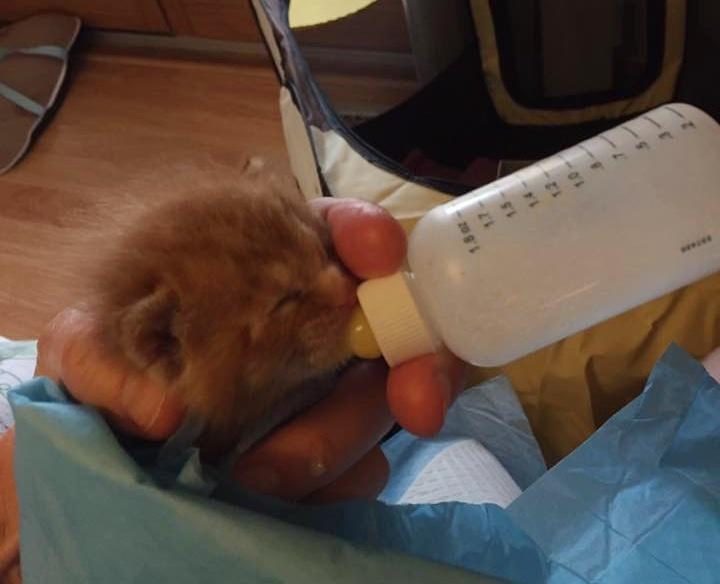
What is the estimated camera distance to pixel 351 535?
20.1 inches

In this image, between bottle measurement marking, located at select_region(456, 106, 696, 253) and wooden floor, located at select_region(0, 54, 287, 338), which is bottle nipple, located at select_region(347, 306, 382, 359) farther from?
wooden floor, located at select_region(0, 54, 287, 338)

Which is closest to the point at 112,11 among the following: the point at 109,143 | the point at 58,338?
the point at 109,143

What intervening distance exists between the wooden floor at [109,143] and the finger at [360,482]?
29.2 inches

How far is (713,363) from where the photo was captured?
642 millimetres

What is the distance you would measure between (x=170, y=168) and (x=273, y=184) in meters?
0.09

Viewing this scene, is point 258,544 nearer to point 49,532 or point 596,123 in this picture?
point 49,532

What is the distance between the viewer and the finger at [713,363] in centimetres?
63

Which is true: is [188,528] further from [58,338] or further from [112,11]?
[112,11]

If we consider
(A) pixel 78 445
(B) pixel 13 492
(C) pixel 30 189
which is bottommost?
(C) pixel 30 189

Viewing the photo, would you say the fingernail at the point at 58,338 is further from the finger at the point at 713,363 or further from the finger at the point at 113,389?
the finger at the point at 713,363

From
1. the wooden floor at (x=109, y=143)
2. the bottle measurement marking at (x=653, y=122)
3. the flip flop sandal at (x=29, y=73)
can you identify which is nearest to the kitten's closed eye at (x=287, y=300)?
the bottle measurement marking at (x=653, y=122)

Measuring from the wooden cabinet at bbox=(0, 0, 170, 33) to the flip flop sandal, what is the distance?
0.08 feet

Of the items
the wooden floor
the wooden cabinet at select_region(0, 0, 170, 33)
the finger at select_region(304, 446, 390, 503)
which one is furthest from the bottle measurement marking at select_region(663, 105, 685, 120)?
the wooden cabinet at select_region(0, 0, 170, 33)

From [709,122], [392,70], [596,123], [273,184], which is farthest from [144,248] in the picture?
[392,70]
